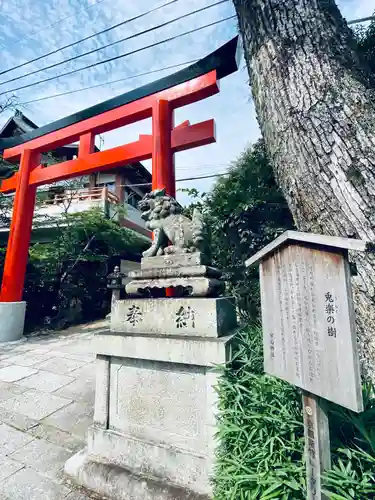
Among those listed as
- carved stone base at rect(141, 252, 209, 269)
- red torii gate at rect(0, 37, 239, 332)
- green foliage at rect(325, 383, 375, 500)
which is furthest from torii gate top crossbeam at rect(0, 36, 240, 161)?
green foliage at rect(325, 383, 375, 500)

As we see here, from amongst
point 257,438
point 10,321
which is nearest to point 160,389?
point 257,438

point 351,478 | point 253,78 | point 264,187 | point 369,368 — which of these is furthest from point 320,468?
point 264,187

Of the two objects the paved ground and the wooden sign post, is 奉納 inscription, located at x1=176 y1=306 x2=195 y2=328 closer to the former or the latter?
the wooden sign post

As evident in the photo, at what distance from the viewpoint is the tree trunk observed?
210cm

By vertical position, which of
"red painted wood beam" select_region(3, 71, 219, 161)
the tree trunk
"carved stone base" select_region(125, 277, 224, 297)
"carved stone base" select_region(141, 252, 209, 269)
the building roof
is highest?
the building roof

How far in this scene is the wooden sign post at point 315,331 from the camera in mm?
1118

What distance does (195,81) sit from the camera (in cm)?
510

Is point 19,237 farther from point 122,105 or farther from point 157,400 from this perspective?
point 157,400

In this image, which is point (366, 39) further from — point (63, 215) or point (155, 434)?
point (63, 215)

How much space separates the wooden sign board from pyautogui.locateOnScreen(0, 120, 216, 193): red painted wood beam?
14.1 feet

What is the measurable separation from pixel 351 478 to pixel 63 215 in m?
10.1

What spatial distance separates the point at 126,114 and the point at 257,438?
19.9ft

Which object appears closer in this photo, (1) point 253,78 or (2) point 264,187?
(1) point 253,78

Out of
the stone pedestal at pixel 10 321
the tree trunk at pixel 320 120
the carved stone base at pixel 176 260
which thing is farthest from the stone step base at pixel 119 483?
the stone pedestal at pixel 10 321
